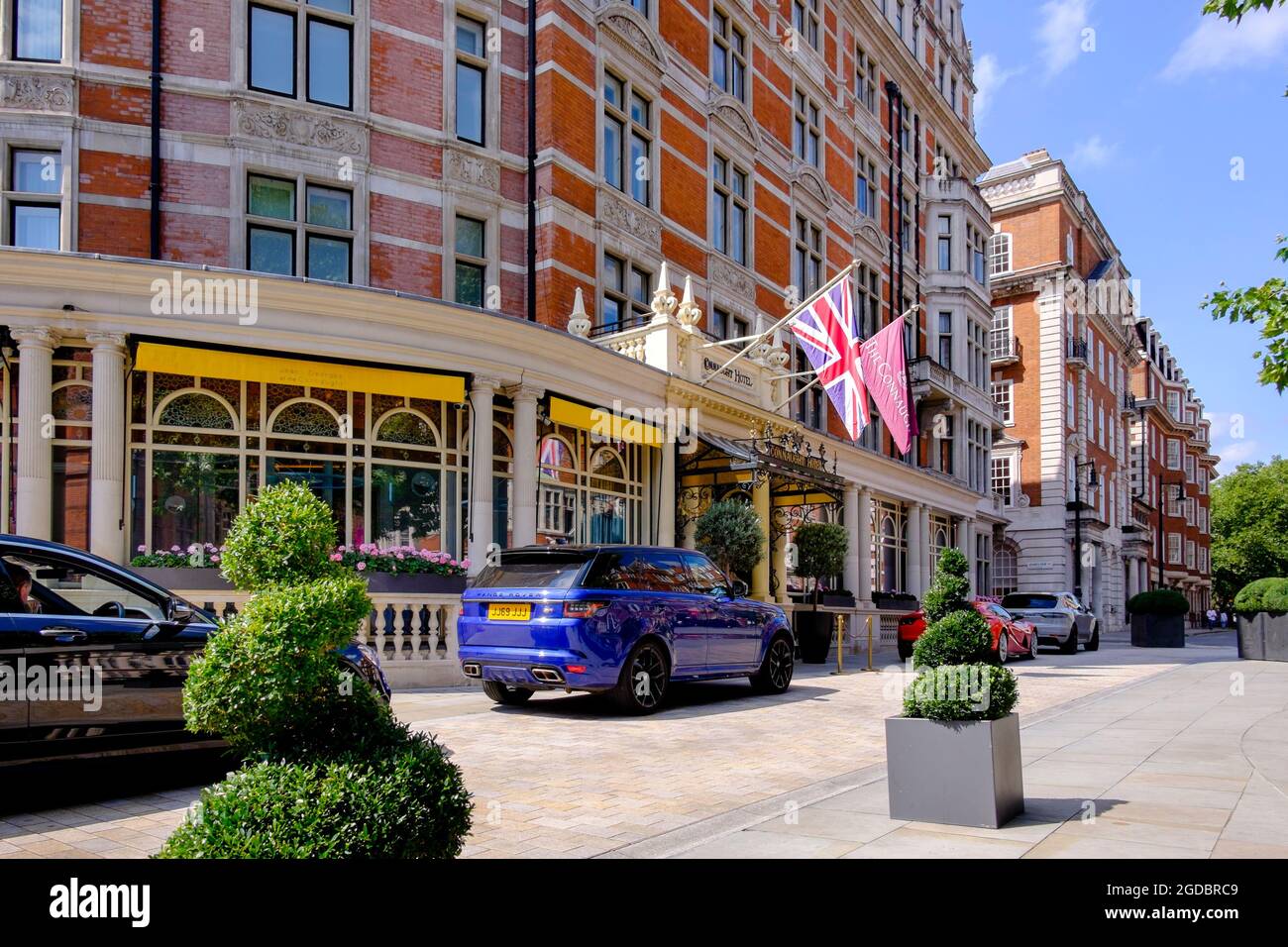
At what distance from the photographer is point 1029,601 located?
28.3 metres

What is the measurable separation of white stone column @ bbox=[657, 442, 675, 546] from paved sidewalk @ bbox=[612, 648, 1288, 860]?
30.7ft

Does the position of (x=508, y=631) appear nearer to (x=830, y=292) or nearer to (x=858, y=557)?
(x=830, y=292)

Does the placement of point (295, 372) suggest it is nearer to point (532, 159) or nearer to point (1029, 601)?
point (532, 159)

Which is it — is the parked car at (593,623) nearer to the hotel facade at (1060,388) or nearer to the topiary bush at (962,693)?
the topiary bush at (962,693)

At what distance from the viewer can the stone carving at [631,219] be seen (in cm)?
2019

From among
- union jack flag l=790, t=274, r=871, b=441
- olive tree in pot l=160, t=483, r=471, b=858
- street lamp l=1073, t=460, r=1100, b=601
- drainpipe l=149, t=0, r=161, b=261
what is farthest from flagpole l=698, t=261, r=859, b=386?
street lamp l=1073, t=460, r=1100, b=601

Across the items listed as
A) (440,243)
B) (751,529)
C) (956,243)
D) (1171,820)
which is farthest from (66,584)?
(956,243)

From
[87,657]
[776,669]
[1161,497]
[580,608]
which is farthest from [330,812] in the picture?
[1161,497]

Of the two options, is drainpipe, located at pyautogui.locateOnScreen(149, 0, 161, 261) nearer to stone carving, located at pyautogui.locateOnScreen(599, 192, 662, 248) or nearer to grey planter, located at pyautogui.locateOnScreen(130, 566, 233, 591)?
grey planter, located at pyautogui.locateOnScreen(130, 566, 233, 591)

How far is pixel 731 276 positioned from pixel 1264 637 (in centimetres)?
1492

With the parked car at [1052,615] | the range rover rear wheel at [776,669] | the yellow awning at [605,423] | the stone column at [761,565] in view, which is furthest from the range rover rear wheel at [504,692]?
the parked car at [1052,615]

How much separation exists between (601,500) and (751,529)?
2835mm

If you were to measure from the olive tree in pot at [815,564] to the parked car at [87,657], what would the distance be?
1416 cm

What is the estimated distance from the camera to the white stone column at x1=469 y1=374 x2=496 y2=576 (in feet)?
49.8
